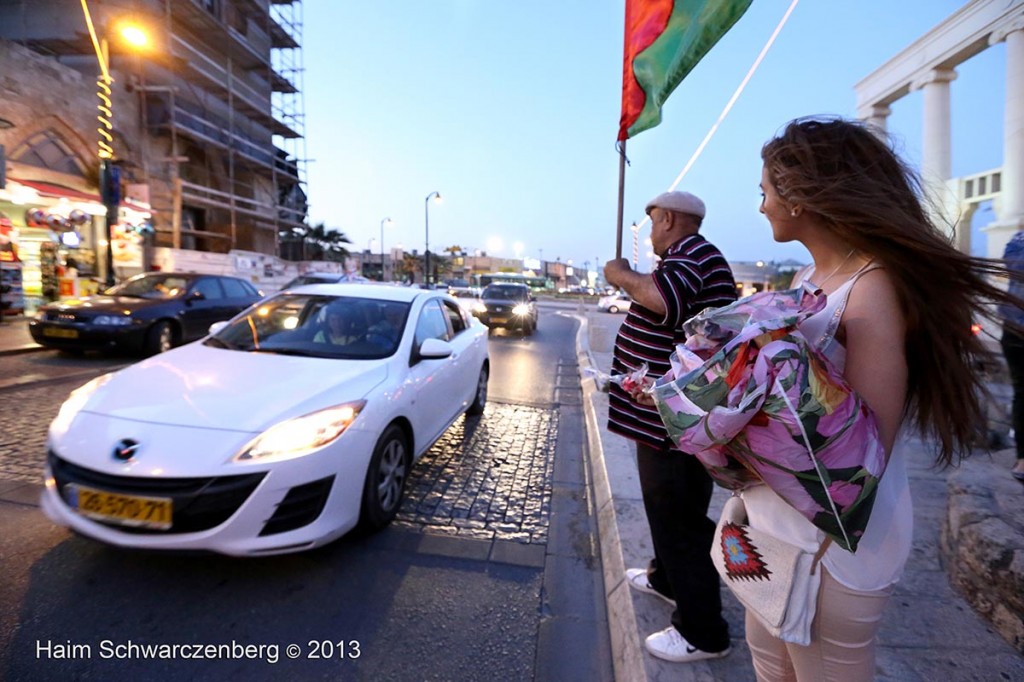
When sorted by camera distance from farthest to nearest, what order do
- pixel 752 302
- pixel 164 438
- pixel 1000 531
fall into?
pixel 164 438, pixel 1000 531, pixel 752 302

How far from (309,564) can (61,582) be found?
1.14 m

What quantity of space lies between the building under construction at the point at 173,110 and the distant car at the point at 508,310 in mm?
11376

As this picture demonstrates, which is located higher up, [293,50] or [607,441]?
[293,50]

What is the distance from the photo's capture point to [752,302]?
1268 millimetres

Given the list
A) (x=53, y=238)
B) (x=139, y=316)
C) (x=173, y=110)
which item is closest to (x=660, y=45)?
(x=139, y=316)

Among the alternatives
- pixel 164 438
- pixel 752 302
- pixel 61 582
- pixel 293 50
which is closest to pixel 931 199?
pixel 752 302

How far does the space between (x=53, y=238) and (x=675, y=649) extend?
19738 millimetres

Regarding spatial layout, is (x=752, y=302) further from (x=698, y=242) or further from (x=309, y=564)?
(x=309, y=564)

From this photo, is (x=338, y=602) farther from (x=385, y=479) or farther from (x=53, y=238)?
(x=53, y=238)

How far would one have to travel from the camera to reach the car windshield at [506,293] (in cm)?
1703

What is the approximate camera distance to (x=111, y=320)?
28.2ft

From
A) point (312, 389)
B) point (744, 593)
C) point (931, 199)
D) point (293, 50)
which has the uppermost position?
point (293, 50)

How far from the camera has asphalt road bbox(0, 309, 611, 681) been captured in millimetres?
2268

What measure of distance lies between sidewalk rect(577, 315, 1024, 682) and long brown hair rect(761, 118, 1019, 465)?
158 mm
